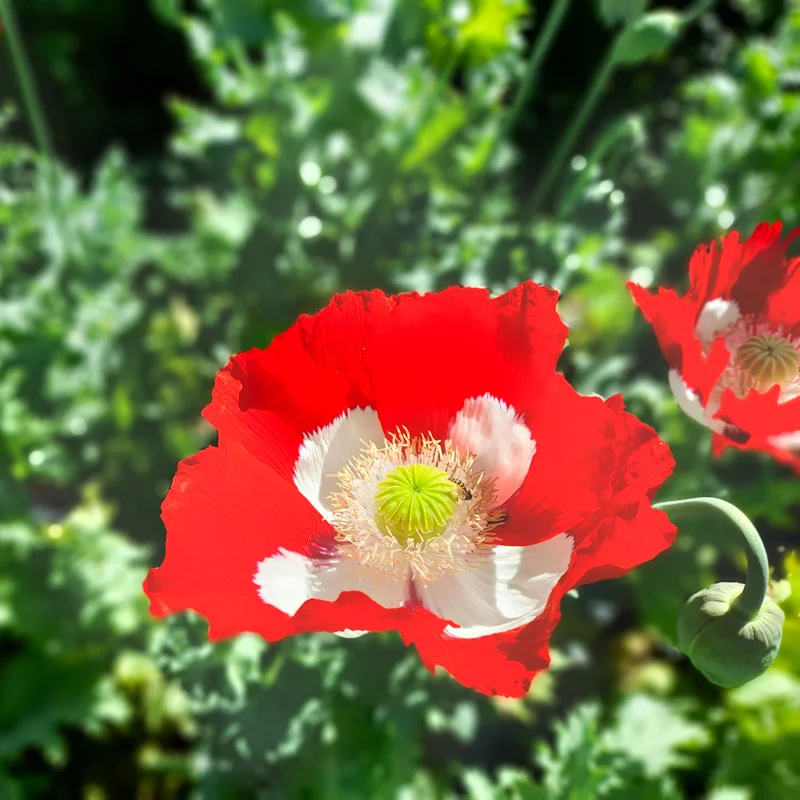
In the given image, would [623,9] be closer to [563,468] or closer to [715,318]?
[715,318]

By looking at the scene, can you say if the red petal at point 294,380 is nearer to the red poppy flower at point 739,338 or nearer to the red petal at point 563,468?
the red petal at point 563,468

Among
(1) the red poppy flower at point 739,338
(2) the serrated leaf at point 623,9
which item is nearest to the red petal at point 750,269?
(1) the red poppy flower at point 739,338

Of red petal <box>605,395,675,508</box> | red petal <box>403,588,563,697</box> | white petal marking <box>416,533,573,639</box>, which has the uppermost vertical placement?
white petal marking <box>416,533,573,639</box>

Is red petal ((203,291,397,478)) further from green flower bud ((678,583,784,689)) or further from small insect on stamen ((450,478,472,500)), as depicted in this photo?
green flower bud ((678,583,784,689))

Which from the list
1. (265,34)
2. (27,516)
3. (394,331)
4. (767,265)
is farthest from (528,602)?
(265,34)

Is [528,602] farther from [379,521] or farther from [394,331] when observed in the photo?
[394,331]

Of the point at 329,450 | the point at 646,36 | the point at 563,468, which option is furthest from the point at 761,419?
the point at 646,36

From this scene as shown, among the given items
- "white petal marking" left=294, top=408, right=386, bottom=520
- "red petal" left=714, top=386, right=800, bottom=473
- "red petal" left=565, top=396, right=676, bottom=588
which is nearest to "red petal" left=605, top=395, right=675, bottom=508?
"red petal" left=565, top=396, right=676, bottom=588
